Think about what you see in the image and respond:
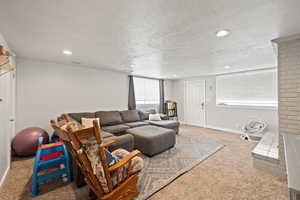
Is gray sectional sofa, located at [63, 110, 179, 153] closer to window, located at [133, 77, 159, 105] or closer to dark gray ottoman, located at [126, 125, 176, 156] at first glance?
dark gray ottoman, located at [126, 125, 176, 156]

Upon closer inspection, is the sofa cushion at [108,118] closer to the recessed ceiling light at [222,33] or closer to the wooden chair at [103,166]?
the wooden chair at [103,166]

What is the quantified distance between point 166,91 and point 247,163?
183 inches

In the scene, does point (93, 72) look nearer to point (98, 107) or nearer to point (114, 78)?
point (114, 78)

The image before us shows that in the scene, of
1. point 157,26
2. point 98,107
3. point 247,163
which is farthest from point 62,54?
point 247,163

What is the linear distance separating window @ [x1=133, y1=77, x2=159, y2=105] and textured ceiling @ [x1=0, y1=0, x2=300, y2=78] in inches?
119

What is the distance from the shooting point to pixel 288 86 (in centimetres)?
197

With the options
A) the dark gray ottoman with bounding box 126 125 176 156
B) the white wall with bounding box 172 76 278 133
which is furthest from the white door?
the dark gray ottoman with bounding box 126 125 176 156

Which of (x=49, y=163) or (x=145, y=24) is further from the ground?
(x=145, y=24)

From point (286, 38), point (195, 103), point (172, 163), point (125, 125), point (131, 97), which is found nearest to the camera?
point (286, 38)

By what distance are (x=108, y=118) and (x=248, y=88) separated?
4877 mm

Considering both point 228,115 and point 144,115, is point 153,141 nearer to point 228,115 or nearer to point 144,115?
point 144,115

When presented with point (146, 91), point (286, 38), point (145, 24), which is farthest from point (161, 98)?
point (145, 24)

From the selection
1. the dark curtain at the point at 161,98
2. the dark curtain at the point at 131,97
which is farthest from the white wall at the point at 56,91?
the dark curtain at the point at 161,98

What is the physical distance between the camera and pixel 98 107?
4285mm
